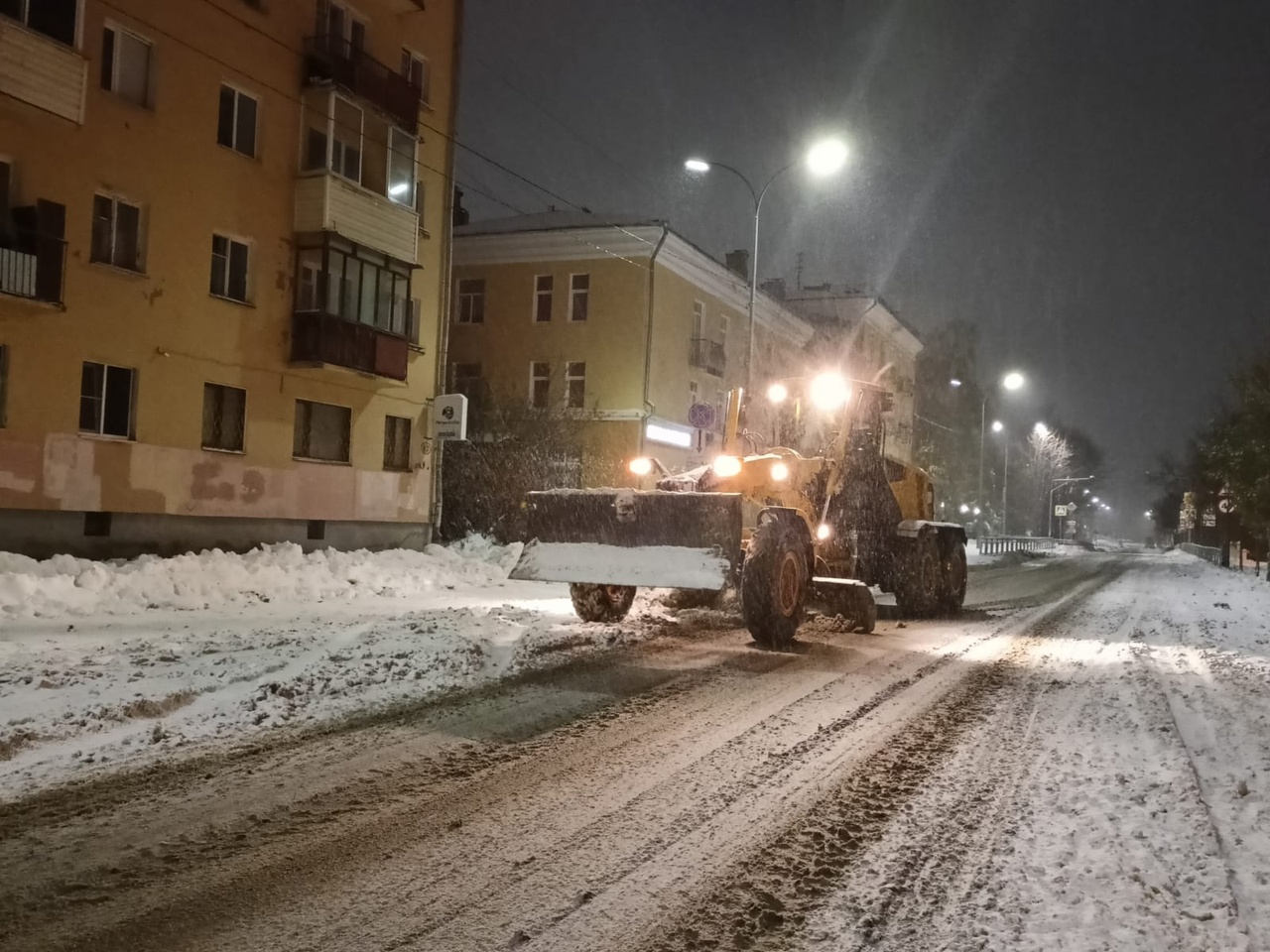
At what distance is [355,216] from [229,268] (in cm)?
321

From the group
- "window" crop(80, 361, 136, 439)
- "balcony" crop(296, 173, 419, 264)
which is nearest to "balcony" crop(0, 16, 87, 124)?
"window" crop(80, 361, 136, 439)

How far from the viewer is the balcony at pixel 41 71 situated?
1555 centimetres

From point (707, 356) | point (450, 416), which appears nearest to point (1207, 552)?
point (707, 356)

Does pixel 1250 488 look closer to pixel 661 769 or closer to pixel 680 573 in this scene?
pixel 680 573

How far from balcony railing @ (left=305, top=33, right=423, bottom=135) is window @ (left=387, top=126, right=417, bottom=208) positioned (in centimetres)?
29

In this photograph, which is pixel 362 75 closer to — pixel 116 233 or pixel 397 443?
pixel 116 233

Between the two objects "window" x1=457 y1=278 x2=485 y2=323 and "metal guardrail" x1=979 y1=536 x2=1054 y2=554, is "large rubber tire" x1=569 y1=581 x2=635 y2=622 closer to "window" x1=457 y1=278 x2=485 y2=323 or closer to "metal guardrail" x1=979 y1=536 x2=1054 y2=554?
"window" x1=457 y1=278 x2=485 y2=323

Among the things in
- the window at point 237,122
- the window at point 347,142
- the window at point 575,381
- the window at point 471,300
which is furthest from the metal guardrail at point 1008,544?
the window at point 237,122

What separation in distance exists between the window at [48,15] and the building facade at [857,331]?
3397cm

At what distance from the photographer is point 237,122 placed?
791 inches

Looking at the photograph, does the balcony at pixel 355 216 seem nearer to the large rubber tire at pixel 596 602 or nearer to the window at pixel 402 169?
the window at pixel 402 169

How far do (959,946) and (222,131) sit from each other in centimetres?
2040

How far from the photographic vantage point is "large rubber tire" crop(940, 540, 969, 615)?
16328mm

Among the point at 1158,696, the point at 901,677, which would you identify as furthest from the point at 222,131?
the point at 1158,696
